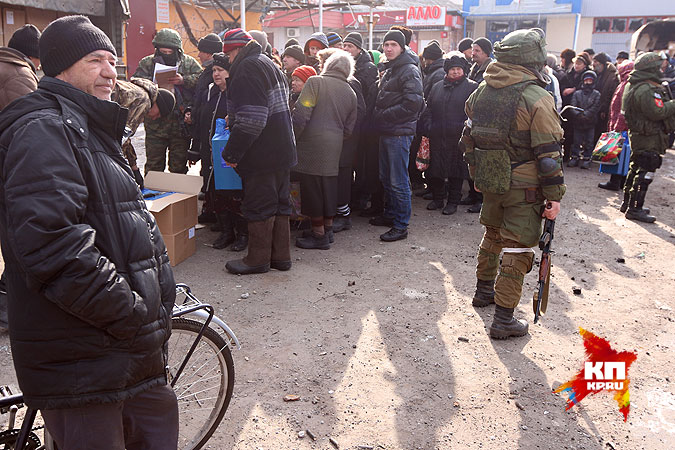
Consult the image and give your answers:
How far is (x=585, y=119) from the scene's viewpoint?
33.1ft

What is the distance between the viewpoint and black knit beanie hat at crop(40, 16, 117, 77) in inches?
72.7

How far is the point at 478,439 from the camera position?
123 inches

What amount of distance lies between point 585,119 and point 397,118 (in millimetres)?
5389

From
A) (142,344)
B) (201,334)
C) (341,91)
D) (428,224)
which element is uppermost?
(341,91)

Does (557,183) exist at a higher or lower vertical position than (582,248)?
higher

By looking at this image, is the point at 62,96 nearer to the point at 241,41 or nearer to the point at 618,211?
the point at 241,41

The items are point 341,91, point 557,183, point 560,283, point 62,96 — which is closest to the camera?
point 62,96

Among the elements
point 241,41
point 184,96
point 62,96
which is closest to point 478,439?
point 62,96

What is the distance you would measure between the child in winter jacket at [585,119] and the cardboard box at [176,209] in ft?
24.0

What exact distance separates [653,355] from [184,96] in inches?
203

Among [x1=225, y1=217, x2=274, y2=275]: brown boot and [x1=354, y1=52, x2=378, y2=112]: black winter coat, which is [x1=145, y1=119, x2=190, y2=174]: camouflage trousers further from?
[x1=354, y1=52, x2=378, y2=112]: black winter coat

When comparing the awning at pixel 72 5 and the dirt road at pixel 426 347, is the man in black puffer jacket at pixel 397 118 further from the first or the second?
the awning at pixel 72 5

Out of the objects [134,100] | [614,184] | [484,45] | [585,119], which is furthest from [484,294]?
[585,119]

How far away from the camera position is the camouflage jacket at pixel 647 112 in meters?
6.69
